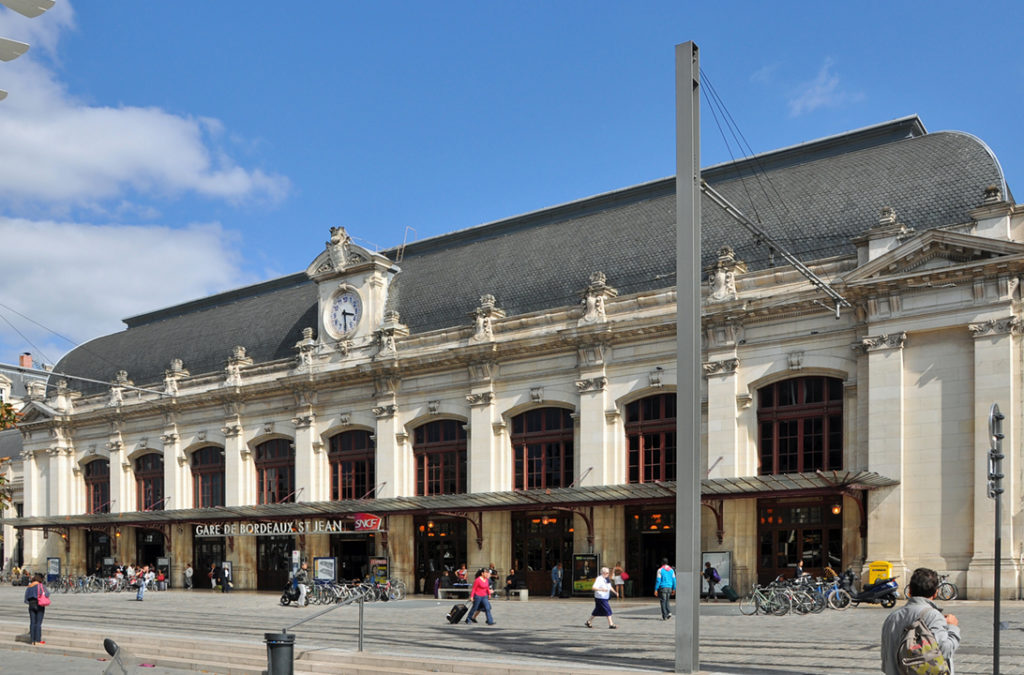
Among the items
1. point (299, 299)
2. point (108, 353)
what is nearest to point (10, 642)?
→ point (299, 299)

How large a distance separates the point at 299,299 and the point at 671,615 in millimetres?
31399

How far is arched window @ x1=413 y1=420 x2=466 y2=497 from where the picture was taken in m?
44.8

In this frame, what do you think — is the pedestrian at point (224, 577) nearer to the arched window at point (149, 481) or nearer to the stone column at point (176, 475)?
the stone column at point (176, 475)

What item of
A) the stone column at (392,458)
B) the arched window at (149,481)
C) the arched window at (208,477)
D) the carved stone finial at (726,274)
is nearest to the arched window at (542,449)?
the stone column at (392,458)

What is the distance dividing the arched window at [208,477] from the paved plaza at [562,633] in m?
16.7

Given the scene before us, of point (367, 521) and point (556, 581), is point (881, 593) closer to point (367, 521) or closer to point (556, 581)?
point (556, 581)

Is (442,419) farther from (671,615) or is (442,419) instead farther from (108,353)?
(108,353)

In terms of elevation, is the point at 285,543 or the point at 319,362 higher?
the point at 319,362

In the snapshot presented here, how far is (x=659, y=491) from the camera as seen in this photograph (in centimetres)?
3597

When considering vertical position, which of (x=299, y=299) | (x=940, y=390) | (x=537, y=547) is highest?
(x=299, y=299)

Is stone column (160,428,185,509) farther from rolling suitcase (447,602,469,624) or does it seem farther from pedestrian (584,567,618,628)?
pedestrian (584,567,618,628)

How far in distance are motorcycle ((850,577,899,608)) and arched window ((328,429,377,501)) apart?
24.2 meters

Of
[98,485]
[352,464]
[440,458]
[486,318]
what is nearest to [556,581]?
[440,458]

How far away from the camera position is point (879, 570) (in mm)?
32188
